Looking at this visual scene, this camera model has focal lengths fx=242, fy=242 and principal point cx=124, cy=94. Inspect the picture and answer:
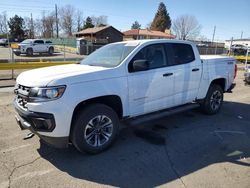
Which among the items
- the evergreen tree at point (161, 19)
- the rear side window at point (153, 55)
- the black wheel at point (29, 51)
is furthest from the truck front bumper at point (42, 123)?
the evergreen tree at point (161, 19)

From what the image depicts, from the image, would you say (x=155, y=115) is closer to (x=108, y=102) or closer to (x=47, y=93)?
(x=108, y=102)

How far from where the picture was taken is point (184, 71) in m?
5.14

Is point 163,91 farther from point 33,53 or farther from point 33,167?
point 33,53

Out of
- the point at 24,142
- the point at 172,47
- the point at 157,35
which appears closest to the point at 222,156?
the point at 172,47

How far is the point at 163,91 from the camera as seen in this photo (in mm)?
4777

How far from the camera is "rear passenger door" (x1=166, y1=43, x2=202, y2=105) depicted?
16.4 ft

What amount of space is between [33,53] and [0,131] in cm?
2484

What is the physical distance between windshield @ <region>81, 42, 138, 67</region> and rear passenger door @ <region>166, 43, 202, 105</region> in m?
0.93

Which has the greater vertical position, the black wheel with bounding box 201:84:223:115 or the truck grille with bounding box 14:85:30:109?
the truck grille with bounding box 14:85:30:109

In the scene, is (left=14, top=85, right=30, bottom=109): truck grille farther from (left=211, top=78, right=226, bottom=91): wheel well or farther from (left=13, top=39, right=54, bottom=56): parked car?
(left=13, top=39, right=54, bottom=56): parked car

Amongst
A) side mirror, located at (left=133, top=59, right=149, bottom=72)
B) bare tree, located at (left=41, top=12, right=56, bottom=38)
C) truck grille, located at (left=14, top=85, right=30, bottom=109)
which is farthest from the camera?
bare tree, located at (left=41, top=12, right=56, bottom=38)

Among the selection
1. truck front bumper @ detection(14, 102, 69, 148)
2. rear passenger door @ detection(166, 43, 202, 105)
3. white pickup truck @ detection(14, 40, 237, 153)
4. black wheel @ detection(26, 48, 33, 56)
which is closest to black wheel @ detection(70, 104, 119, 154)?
white pickup truck @ detection(14, 40, 237, 153)

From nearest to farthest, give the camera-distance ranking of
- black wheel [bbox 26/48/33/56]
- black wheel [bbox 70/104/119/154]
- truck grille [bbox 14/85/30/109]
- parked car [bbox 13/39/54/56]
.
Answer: truck grille [bbox 14/85/30/109], black wheel [bbox 70/104/119/154], parked car [bbox 13/39/54/56], black wheel [bbox 26/48/33/56]

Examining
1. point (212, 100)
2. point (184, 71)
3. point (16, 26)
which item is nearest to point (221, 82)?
point (212, 100)
